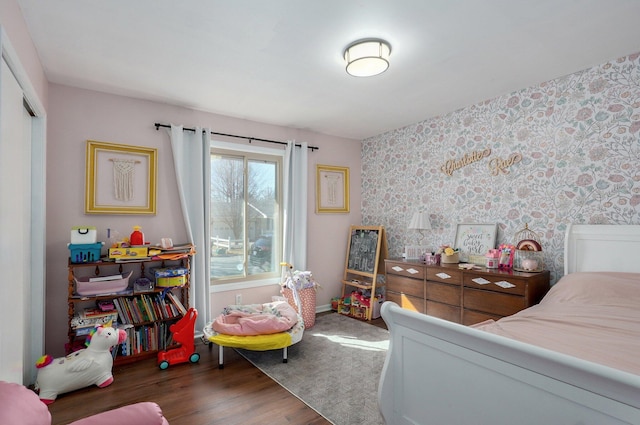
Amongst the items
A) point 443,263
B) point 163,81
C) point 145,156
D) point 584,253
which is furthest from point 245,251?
point 584,253

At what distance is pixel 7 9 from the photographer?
65.8 inches

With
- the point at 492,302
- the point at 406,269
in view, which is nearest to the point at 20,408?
the point at 492,302

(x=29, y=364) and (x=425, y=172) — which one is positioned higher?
(x=425, y=172)

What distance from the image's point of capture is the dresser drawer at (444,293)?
3.16 m

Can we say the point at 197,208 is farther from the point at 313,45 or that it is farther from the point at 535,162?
the point at 535,162

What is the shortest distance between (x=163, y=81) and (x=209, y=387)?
8.41 feet

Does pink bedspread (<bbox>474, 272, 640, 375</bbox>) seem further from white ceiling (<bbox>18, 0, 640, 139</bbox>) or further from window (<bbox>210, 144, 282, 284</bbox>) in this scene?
window (<bbox>210, 144, 282, 284</bbox>)

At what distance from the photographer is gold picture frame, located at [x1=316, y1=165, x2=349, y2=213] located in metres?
4.53

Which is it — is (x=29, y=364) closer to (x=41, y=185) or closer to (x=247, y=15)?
(x=41, y=185)

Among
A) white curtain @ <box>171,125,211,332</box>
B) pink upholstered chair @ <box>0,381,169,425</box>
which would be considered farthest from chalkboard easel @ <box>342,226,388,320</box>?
pink upholstered chair @ <box>0,381,169,425</box>

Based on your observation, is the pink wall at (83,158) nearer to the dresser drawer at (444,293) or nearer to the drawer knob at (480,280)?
the dresser drawer at (444,293)

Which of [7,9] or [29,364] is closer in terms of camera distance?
[7,9]

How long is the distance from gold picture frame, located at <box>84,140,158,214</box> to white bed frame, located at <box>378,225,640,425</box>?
8.84 ft

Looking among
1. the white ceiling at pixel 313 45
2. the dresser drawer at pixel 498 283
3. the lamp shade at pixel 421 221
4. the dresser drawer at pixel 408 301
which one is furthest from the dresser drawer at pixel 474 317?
the white ceiling at pixel 313 45
